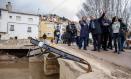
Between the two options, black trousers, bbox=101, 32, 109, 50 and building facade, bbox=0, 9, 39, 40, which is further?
building facade, bbox=0, 9, 39, 40

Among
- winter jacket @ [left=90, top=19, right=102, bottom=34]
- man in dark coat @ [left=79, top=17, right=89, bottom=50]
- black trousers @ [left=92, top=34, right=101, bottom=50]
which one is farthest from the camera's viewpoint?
man in dark coat @ [left=79, top=17, right=89, bottom=50]

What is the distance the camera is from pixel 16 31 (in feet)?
245

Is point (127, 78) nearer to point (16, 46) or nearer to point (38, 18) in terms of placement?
point (16, 46)

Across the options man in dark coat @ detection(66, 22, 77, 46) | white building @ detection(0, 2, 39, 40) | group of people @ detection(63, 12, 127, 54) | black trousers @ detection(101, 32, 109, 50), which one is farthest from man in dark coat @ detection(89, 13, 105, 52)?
white building @ detection(0, 2, 39, 40)

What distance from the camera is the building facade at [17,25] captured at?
70750 millimetres

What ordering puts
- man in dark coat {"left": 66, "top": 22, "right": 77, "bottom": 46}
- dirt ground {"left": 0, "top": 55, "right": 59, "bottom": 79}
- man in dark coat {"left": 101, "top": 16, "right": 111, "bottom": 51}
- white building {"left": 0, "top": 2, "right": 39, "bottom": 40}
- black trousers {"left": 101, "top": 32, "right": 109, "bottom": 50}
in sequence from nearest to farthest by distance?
1. man in dark coat {"left": 101, "top": 16, "right": 111, "bottom": 51}
2. black trousers {"left": 101, "top": 32, "right": 109, "bottom": 50}
3. dirt ground {"left": 0, "top": 55, "right": 59, "bottom": 79}
4. man in dark coat {"left": 66, "top": 22, "right": 77, "bottom": 46}
5. white building {"left": 0, "top": 2, "right": 39, "bottom": 40}

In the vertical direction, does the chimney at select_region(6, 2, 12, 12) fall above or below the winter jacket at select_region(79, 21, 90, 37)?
above

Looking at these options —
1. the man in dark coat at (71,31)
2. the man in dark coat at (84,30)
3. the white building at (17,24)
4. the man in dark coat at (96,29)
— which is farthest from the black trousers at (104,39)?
the white building at (17,24)

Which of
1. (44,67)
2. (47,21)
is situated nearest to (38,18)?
(47,21)

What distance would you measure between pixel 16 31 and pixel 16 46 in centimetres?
2119

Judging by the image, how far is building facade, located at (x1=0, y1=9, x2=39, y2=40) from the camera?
7075 centimetres

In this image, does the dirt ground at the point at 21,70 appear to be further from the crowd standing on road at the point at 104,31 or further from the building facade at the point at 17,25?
the building facade at the point at 17,25

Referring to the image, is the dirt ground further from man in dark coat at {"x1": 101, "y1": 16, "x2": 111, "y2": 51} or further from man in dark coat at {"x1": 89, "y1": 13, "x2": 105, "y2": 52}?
man in dark coat at {"x1": 89, "y1": 13, "x2": 105, "y2": 52}

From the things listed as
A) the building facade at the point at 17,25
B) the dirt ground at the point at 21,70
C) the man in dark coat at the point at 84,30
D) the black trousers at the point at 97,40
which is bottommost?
the dirt ground at the point at 21,70
